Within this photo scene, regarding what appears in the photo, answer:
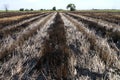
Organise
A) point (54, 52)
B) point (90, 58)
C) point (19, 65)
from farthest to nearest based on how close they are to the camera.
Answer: point (54, 52)
point (90, 58)
point (19, 65)

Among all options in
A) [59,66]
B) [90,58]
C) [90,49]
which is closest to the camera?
[59,66]

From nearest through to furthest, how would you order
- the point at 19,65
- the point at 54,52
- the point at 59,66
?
the point at 59,66
the point at 19,65
the point at 54,52

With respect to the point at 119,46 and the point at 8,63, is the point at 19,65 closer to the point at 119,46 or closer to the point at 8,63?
the point at 8,63

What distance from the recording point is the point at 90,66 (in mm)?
6414

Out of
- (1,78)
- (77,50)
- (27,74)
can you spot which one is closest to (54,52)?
(77,50)

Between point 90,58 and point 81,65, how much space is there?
2.83 feet

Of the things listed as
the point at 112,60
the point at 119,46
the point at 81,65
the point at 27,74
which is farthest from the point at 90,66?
the point at 119,46

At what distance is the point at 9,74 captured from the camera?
587 centimetres

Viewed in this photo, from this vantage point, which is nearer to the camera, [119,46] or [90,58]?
[90,58]

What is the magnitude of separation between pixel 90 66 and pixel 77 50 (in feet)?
7.22

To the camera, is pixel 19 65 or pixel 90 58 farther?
pixel 90 58

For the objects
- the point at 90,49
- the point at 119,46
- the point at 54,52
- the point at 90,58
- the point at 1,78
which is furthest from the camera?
the point at 119,46

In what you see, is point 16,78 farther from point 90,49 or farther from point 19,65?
point 90,49

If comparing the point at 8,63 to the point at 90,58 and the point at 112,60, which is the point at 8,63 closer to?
the point at 90,58
